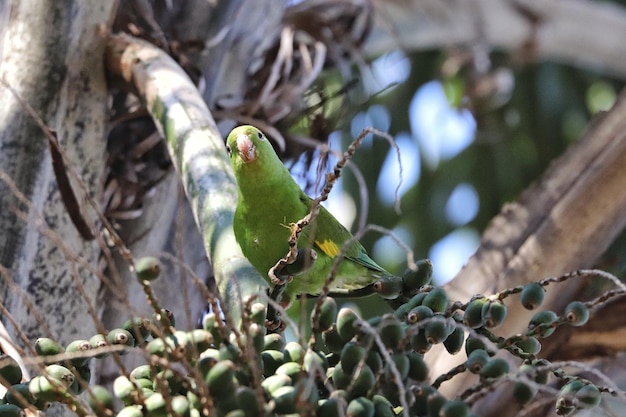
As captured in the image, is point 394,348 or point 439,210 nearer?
point 394,348

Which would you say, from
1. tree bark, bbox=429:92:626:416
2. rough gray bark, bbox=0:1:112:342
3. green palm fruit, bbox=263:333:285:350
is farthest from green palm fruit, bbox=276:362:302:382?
tree bark, bbox=429:92:626:416

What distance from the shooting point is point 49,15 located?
2.01 metres

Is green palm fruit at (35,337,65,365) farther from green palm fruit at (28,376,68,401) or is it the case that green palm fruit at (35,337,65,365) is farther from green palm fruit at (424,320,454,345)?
green palm fruit at (424,320,454,345)

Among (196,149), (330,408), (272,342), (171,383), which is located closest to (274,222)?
(196,149)

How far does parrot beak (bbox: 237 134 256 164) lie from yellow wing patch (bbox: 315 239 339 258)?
238 millimetres

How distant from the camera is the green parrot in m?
1.98

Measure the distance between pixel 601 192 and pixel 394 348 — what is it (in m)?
1.28

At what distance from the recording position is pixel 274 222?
78.9 inches

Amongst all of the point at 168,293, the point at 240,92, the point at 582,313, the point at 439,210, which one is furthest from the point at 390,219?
the point at 582,313

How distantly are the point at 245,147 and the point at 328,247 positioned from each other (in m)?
0.29

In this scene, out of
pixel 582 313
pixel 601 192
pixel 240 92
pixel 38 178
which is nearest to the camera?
pixel 582 313

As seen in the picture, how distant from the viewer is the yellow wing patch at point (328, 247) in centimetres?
203

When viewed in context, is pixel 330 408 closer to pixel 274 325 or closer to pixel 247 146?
pixel 274 325

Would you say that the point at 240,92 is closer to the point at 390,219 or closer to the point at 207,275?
the point at 207,275
